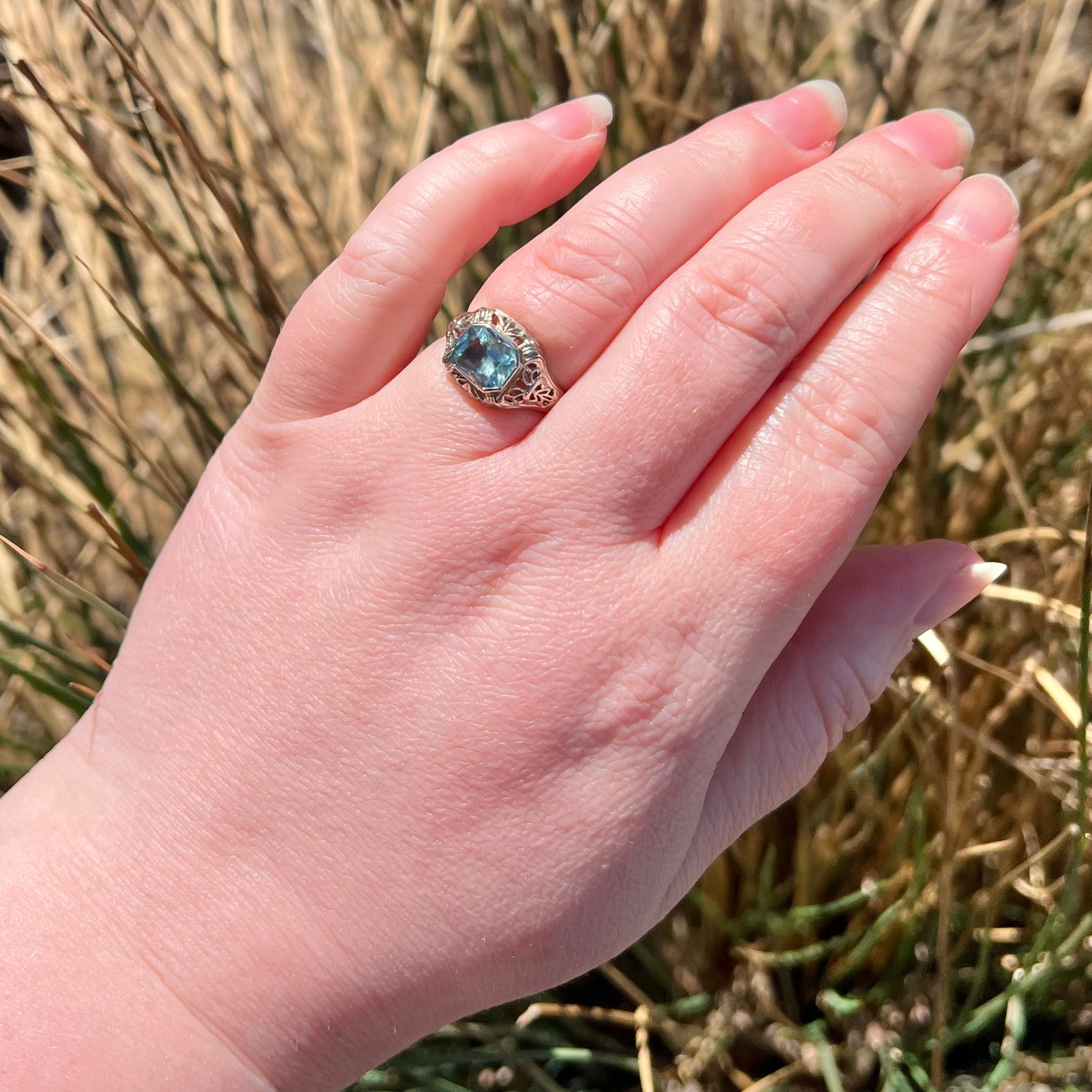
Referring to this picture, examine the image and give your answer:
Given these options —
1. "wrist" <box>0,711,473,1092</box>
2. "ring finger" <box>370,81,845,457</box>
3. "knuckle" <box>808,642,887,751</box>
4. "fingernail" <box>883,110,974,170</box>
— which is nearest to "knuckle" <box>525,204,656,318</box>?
"ring finger" <box>370,81,845,457</box>

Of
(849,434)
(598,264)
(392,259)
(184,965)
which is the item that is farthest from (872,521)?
(184,965)

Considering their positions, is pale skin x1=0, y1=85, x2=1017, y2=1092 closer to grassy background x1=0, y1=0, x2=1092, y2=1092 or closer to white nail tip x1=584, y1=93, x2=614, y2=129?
white nail tip x1=584, y1=93, x2=614, y2=129

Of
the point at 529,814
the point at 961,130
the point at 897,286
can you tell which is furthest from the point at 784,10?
the point at 529,814

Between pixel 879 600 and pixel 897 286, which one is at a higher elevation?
pixel 897 286

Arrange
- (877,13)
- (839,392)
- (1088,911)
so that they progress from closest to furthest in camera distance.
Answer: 1. (839,392)
2. (1088,911)
3. (877,13)

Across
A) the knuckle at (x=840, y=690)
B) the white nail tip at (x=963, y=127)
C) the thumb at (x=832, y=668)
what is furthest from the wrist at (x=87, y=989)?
the white nail tip at (x=963, y=127)

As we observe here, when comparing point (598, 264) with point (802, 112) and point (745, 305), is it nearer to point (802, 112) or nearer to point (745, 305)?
point (745, 305)

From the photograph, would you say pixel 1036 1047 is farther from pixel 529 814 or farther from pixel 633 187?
pixel 633 187
